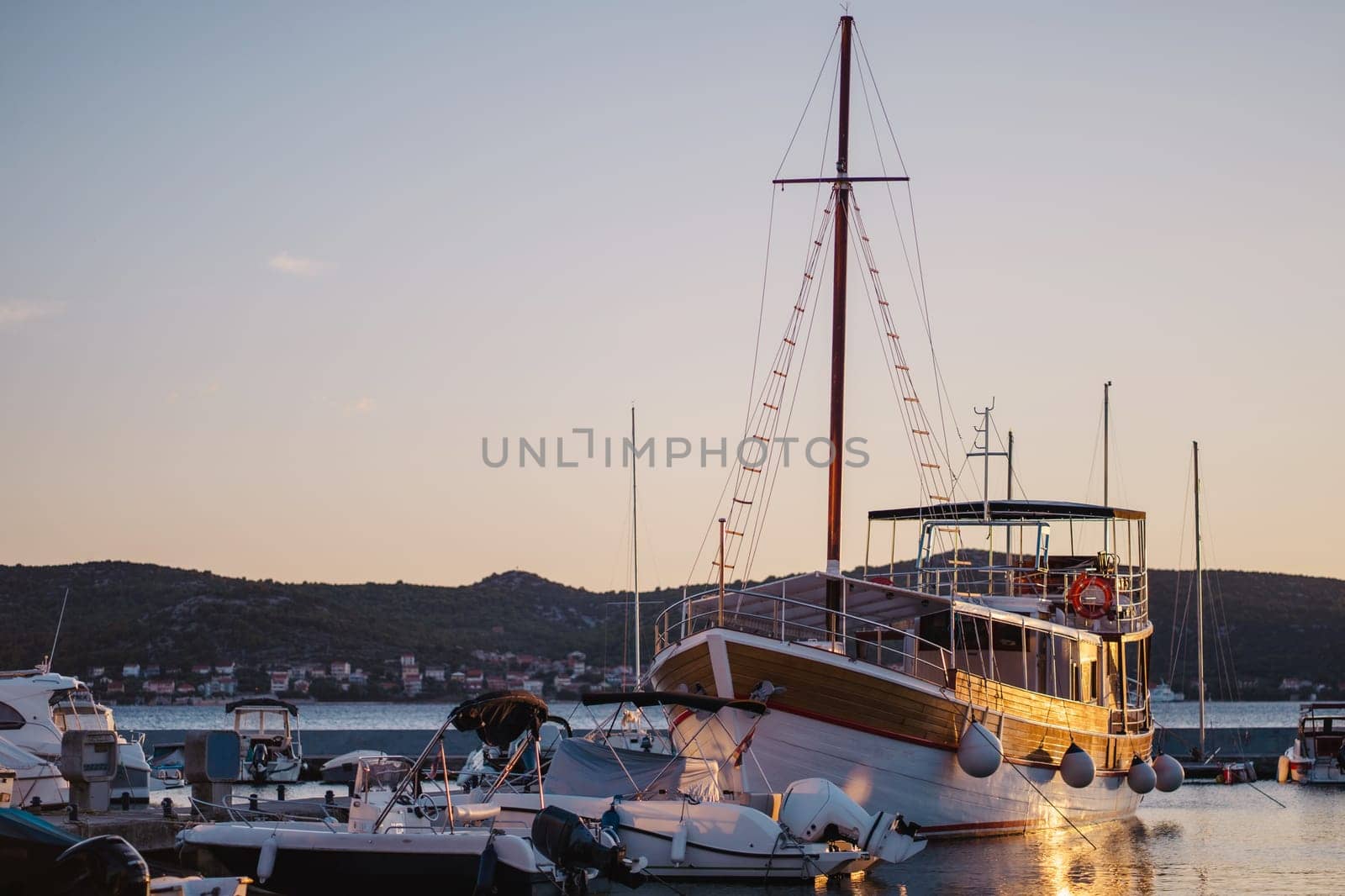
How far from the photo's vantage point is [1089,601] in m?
34.4

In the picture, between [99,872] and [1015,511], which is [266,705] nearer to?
[1015,511]

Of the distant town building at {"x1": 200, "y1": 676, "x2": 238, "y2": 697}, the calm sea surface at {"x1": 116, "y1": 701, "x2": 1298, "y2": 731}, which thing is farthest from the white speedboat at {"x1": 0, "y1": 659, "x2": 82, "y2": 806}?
the distant town building at {"x1": 200, "y1": 676, "x2": 238, "y2": 697}

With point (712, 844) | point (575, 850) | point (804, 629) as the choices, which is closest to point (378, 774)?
point (575, 850)

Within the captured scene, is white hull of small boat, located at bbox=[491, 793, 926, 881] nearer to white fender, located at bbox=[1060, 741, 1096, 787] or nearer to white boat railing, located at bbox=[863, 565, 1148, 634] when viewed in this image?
white fender, located at bbox=[1060, 741, 1096, 787]

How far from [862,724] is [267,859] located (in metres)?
10.9

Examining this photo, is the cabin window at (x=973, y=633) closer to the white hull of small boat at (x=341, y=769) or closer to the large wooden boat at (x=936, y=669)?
the large wooden boat at (x=936, y=669)

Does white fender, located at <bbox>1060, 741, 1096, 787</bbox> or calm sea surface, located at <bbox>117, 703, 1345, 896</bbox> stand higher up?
white fender, located at <bbox>1060, 741, 1096, 787</bbox>

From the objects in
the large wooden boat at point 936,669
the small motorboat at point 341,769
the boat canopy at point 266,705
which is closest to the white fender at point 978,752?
the large wooden boat at point 936,669

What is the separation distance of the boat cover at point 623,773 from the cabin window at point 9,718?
12377mm

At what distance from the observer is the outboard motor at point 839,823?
76.6 ft

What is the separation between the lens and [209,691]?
438 feet

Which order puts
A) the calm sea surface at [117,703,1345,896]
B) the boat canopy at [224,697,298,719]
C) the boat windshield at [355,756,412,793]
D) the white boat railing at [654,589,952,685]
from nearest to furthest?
the boat windshield at [355,756,412,793] → the calm sea surface at [117,703,1345,896] → the white boat railing at [654,589,952,685] → the boat canopy at [224,697,298,719]

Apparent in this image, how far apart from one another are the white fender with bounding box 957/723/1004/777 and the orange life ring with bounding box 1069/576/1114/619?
7287 millimetres

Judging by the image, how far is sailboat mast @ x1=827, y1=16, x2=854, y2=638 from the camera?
105ft
